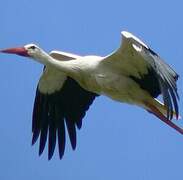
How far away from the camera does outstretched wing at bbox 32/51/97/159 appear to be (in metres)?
6.60

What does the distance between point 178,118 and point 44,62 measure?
0.81 meters

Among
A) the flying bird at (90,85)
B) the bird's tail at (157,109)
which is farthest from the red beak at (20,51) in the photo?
the bird's tail at (157,109)

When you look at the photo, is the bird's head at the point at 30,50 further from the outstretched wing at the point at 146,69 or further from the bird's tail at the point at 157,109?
the bird's tail at the point at 157,109

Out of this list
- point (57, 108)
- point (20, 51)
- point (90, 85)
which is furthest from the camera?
point (57, 108)

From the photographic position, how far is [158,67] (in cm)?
557

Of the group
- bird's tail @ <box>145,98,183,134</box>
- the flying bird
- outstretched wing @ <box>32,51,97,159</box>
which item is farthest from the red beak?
bird's tail @ <box>145,98,183,134</box>

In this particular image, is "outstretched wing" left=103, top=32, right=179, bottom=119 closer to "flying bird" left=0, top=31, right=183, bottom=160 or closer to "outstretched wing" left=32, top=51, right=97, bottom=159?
"flying bird" left=0, top=31, right=183, bottom=160

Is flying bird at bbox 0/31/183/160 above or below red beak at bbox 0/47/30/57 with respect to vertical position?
below

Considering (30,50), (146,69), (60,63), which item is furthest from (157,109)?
(30,50)

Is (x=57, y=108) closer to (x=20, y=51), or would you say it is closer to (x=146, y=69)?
(x=20, y=51)

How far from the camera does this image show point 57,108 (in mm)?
6734

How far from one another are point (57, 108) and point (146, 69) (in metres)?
0.91

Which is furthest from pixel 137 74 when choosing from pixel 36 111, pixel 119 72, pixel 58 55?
pixel 36 111

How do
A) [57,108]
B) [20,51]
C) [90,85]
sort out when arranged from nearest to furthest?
[90,85], [20,51], [57,108]
